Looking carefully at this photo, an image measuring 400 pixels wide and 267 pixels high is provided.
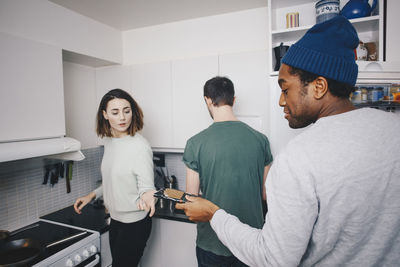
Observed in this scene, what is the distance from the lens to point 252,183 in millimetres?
1268

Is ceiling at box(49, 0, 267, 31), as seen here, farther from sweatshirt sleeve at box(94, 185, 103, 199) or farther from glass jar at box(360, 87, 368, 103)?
sweatshirt sleeve at box(94, 185, 103, 199)

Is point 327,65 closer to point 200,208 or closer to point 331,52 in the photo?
point 331,52

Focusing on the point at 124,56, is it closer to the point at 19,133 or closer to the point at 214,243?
the point at 19,133

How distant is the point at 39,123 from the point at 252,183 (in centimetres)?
134

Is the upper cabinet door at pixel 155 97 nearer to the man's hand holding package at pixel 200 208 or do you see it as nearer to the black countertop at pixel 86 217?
the black countertop at pixel 86 217

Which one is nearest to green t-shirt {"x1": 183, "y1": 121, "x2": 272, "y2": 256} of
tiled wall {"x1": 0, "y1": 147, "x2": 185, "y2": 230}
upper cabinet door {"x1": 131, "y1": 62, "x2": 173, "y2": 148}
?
upper cabinet door {"x1": 131, "y1": 62, "x2": 173, "y2": 148}

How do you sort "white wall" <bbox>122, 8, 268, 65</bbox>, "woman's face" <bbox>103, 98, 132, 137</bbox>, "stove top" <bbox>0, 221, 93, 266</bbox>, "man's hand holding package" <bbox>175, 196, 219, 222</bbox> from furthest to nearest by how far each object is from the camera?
"white wall" <bbox>122, 8, 268, 65</bbox>, "woman's face" <bbox>103, 98, 132, 137</bbox>, "stove top" <bbox>0, 221, 93, 266</bbox>, "man's hand holding package" <bbox>175, 196, 219, 222</bbox>

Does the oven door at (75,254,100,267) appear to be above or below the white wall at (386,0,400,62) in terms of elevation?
below

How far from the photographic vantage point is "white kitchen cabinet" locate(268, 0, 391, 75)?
135 cm

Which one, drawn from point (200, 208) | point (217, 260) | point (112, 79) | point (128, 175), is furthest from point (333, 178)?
point (112, 79)

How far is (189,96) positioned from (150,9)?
0.78 meters

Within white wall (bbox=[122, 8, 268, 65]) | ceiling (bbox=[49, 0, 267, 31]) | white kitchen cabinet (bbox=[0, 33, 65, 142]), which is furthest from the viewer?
white wall (bbox=[122, 8, 268, 65])

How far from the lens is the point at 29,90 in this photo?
1.42 metres

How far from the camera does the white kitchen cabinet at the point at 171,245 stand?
6.20ft
